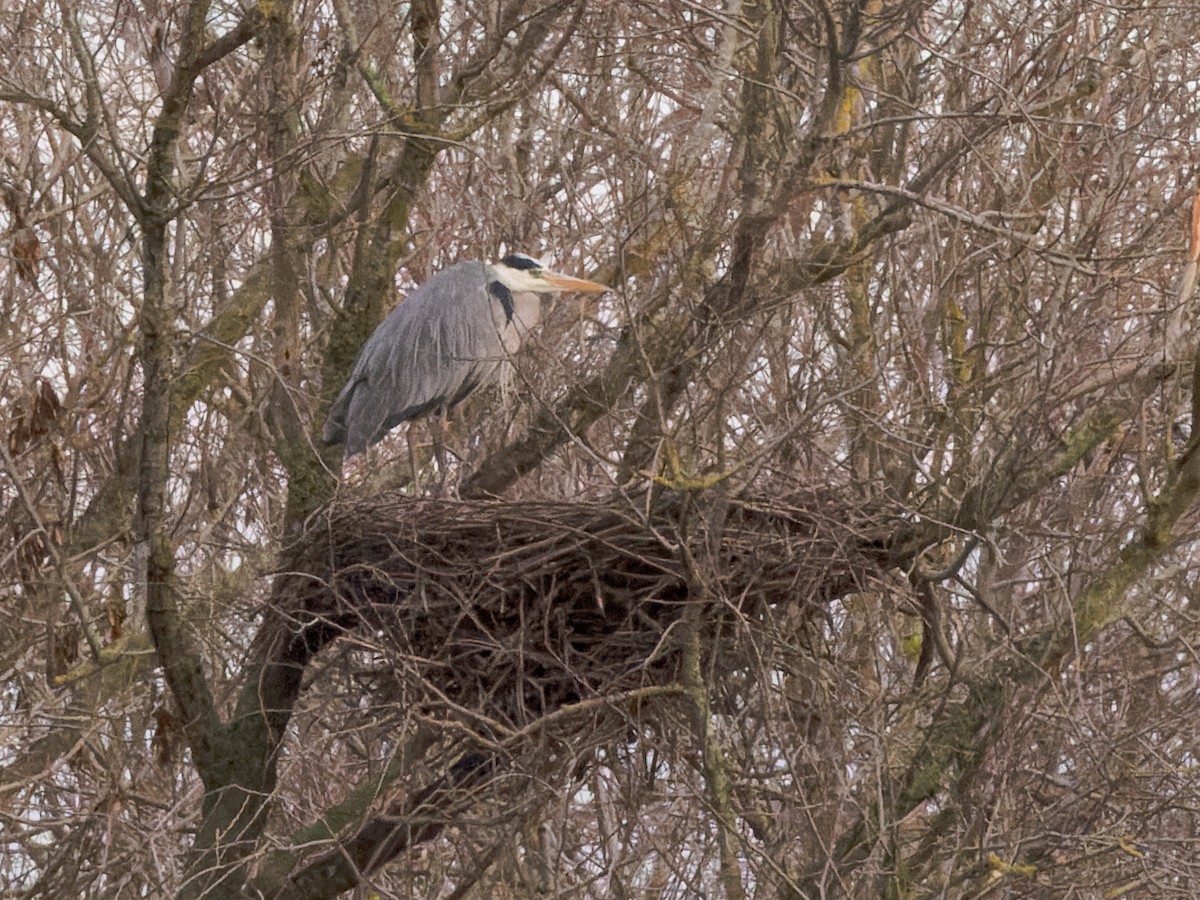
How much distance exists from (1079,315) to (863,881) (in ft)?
6.71

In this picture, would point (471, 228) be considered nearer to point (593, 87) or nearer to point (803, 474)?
point (593, 87)

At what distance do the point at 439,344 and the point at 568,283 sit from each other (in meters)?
0.61

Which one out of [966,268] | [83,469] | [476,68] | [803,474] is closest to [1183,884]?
[803,474]

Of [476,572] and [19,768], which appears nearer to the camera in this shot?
[476,572]

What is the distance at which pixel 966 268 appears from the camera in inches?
239

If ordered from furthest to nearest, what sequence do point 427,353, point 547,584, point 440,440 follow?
point 427,353
point 440,440
point 547,584

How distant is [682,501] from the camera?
3832 millimetres

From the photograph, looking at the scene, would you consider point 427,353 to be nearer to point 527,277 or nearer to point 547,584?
point 527,277

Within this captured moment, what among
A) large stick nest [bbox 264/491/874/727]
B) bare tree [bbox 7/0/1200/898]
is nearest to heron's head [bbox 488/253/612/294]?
bare tree [bbox 7/0/1200/898]

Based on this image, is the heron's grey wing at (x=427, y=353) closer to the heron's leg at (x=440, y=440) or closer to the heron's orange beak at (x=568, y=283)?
the heron's leg at (x=440, y=440)

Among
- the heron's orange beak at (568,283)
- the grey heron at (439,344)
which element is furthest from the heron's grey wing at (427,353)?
the heron's orange beak at (568,283)

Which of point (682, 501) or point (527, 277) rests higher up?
point (527, 277)

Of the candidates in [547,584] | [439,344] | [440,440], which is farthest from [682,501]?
[439,344]

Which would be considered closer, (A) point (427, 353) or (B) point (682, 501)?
(B) point (682, 501)
